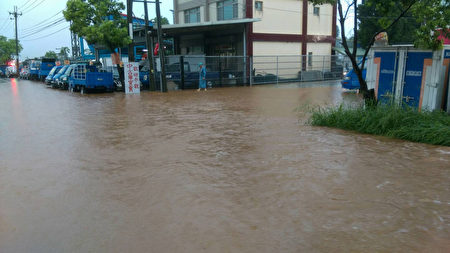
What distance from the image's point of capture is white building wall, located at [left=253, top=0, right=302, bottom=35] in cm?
2839

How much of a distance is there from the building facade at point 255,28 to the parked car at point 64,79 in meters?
7.13

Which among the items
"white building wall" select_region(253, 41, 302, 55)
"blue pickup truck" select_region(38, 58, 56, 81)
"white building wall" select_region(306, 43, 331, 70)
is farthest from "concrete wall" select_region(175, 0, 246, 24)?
"blue pickup truck" select_region(38, 58, 56, 81)

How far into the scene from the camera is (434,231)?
Result: 3.81m

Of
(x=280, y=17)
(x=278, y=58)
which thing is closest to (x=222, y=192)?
(x=278, y=58)

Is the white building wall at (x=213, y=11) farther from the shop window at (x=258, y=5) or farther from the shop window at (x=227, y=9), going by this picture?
the shop window at (x=258, y=5)

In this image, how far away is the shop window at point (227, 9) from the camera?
28.2m

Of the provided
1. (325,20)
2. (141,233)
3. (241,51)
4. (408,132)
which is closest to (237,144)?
(408,132)

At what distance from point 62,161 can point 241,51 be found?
22962 millimetres

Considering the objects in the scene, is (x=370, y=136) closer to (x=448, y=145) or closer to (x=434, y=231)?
(x=448, y=145)

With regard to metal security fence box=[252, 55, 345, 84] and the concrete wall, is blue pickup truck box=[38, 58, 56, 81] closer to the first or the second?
the concrete wall

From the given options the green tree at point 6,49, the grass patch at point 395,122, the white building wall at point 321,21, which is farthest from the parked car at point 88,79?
the green tree at point 6,49

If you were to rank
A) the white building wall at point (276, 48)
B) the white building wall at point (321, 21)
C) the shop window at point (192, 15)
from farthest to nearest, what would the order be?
the shop window at point (192, 15) < the white building wall at point (321, 21) < the white building wall at point (276, 48)

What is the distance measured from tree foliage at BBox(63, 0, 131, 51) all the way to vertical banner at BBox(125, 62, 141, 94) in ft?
7.85

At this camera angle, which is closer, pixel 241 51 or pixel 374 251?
pixel 374 251
